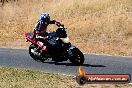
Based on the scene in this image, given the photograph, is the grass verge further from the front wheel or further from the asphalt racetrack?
the front wheel

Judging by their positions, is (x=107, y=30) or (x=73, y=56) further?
(x=107, y=30)

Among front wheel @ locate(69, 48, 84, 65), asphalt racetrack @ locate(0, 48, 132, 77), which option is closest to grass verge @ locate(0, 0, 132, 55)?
asphalt racetrack @ locate(0, 48, 132, 77)

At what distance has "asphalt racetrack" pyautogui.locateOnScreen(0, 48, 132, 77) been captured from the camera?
16.2 metres

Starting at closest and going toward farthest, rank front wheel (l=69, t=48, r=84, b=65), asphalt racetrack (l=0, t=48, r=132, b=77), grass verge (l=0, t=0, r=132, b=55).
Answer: asphalt racetrack (l=0, t=48, r=132, b=77), front wheel (l=69, t=48, r=84, b=65), grass verge (l=0, t=0, r=132, b=55)

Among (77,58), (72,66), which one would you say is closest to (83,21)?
(77,58)

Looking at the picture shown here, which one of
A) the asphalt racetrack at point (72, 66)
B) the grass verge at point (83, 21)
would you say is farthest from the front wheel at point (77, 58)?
the grass verge at point (83, 21)

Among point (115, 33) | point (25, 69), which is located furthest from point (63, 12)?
point (25, 69)

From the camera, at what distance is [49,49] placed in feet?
57.7

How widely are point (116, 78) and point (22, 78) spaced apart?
170 inches

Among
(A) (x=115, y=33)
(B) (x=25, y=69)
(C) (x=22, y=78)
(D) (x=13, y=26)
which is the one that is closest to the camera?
(C) (x=22, y=78)

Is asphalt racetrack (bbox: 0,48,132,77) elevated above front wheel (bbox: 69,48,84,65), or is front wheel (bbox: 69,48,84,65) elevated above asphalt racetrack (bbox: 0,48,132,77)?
front wheel (bbox: 69,48,84,65)

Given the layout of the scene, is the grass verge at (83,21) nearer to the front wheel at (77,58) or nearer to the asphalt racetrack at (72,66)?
the asphalt racetrack at (72,66)

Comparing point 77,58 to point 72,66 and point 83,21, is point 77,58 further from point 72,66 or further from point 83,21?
point 83,21

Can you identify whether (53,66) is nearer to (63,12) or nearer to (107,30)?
(107,30)
